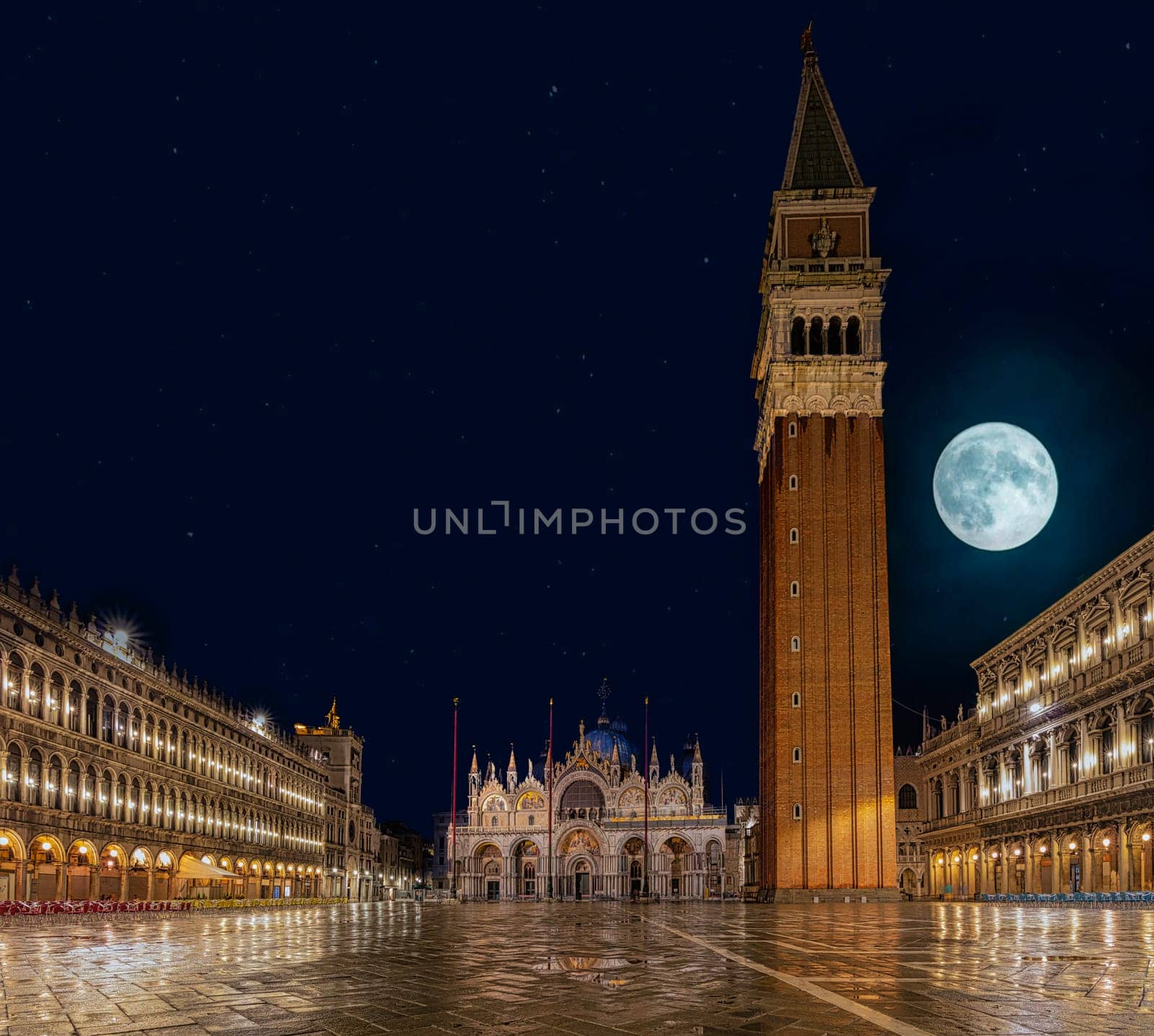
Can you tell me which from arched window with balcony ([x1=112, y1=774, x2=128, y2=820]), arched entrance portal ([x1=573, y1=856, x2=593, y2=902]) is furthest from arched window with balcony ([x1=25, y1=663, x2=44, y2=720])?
arched entrance portal ([x1=573, y1=856, x2=593, y2=902])

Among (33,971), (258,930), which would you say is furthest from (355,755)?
(33,971)

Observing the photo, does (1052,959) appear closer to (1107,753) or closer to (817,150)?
(1107,753)

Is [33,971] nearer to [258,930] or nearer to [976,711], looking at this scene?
[258,930]

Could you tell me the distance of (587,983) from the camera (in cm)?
1337

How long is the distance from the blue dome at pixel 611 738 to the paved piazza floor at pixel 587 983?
11575 cm

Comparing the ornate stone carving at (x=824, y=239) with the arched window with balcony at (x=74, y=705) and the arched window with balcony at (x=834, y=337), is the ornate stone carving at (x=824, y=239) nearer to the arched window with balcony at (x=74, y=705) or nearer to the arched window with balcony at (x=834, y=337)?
the arched window with balcony at (x=834, y=337)

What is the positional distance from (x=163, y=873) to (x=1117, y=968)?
2174 inches

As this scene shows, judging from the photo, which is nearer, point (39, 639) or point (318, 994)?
point (318, 994)

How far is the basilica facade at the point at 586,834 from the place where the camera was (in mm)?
126000

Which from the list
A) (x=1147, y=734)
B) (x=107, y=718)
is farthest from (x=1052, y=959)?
(x=107, y=718)

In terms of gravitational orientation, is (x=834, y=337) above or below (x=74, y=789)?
above

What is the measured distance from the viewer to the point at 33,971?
49.5 ft

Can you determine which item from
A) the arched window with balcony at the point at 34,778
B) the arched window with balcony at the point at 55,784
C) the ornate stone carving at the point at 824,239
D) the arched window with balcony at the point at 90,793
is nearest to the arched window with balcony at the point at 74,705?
the arched window with balcony at the point at 55,784

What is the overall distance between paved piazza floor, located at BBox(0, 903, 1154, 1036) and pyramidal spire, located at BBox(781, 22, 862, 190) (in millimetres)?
58179
